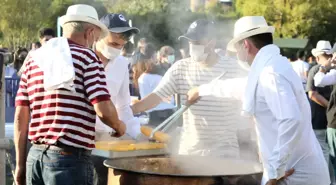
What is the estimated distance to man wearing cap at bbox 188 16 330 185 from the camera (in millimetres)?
3359

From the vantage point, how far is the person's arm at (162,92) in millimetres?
4898

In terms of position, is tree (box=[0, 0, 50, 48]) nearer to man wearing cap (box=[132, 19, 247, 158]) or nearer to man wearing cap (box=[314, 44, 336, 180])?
man wearing cap (box=[314, 44, 336, 180])

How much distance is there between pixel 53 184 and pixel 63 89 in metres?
0.55

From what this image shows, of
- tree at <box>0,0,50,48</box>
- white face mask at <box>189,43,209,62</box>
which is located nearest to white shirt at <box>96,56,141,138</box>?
white face mask at <box>189,43,209,62</box>

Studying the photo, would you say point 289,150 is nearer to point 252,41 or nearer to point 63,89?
point 252,41

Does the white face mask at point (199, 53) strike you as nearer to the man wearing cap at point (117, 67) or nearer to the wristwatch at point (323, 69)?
the man wearing cap at point (117, 67)

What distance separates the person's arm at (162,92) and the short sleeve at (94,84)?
1524mm

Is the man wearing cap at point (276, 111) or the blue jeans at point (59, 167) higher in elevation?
the man wearing cap at point (276, 111)

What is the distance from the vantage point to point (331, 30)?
35.1 metres

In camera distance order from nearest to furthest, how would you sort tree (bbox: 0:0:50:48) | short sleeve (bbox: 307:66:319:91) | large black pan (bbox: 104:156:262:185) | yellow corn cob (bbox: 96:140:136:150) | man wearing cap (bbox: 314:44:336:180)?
large black pan (bbox: 104:156:262:185)
yellow corn cob (bbox: 96:140:136:150)
man wearing cap (bbox: 314:44:336:180)
short sleeve (bbox: 307:66:319:91)
tree (bbox: 0:0:50:48)

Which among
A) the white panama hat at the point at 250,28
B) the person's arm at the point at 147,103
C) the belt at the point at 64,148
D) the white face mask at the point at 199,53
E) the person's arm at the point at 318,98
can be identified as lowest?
the person's arm at the point at 318,98

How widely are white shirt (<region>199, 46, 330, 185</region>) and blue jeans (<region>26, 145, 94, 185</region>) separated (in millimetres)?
1059

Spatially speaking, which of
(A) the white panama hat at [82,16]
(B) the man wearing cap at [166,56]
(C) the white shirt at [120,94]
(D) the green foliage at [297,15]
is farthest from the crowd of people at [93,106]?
(D) the green foliage at [297,15]

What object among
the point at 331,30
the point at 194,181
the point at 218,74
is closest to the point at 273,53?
the point at 194,181
